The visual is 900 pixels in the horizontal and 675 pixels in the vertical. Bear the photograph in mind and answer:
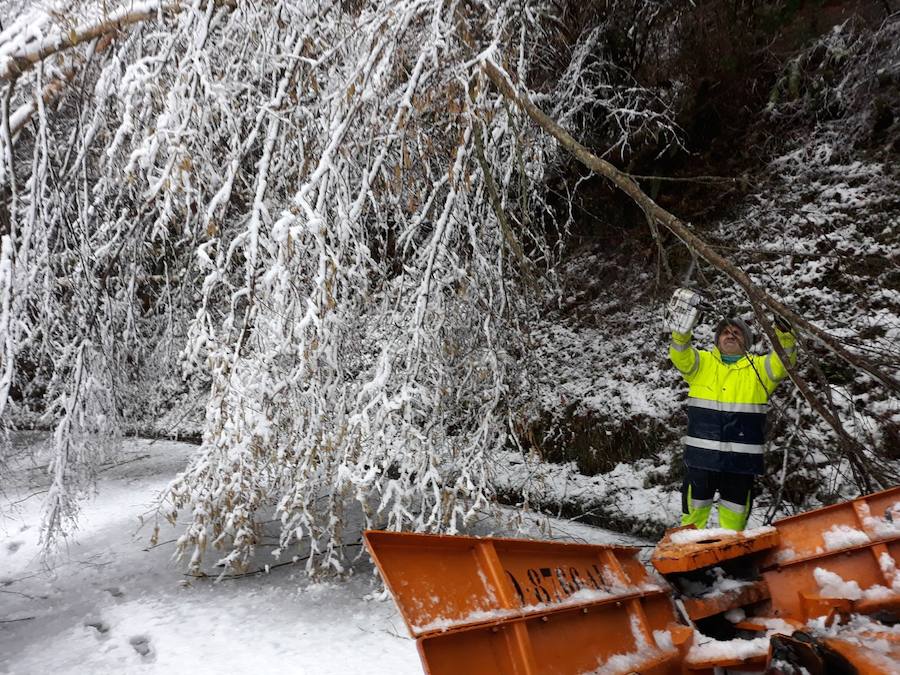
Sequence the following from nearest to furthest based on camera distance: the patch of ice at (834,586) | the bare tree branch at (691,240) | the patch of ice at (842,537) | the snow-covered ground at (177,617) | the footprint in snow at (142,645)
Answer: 1. the bare tree branch at (691,240)
2. the patch of ice at (834,586)
3. the patch of ice at (842,537)
4. the snow-covered ground at (177,617)
5. the footprint in snow at (142,645)

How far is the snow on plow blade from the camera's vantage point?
82.6 inches

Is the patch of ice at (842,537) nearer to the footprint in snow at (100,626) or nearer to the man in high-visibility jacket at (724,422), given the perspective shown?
the man in high-visibility jacket at (724,422)

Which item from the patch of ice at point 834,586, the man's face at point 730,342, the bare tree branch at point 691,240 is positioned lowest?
the patch of ice at point 834,586

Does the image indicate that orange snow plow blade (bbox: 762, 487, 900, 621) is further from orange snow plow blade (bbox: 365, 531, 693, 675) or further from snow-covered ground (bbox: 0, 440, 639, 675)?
snow-covered ground (bbox: 0, 440, 639, 675)

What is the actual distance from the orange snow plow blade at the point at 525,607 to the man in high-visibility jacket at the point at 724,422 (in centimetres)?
147

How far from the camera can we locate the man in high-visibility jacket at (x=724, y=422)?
394cm

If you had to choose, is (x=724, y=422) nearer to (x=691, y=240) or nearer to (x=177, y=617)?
(x=691, y=240)

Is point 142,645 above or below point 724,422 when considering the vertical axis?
below

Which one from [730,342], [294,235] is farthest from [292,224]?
[730,342]

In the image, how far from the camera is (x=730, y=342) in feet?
13.3

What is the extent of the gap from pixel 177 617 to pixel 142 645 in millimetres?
310

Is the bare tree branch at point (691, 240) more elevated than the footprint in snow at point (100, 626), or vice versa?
the bare tree branch at point (691, 240)

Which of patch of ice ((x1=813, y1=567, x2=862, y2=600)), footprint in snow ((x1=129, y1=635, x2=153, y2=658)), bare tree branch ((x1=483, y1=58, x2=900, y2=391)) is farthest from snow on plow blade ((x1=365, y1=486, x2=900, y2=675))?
footprint in snow ((x1=129, y1=635, x2=153, y2=658))

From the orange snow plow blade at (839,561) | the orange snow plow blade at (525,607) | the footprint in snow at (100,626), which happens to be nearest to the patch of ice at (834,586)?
the orange snow plow blade at (839,561)
